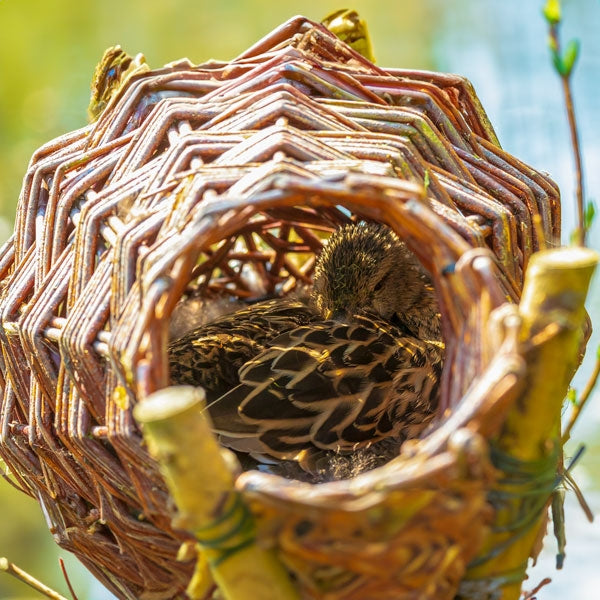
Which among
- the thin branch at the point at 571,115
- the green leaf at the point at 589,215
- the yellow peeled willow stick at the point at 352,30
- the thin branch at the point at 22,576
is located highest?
the yellow peeled willow stick at the point at 352,30

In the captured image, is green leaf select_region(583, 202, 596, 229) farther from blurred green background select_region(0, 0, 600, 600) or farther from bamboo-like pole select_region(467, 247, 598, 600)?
blurred green background select_region(0, 0, 600, 600)

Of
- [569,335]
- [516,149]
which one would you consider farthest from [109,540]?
[516,149]

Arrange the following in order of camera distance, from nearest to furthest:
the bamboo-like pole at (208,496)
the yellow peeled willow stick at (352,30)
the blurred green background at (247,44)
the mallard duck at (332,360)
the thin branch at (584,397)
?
the bamboo-like pole at (208,496) → the thin branch at (584,397) → the mallard duck at (332,360) → the yellow peeled willow stick at (352,30) → the blurred green background at (247,44)

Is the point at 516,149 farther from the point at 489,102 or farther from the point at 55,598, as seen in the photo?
the point at 55,598

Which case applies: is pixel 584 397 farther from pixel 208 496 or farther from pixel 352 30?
pixel 352 30

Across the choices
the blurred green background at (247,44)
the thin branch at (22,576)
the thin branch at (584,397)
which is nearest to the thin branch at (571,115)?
the thin branch at (584,397)

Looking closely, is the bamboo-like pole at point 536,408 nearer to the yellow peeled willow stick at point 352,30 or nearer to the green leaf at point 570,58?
the green leaf at point 570,58

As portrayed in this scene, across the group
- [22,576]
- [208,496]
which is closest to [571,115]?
[208,496]
